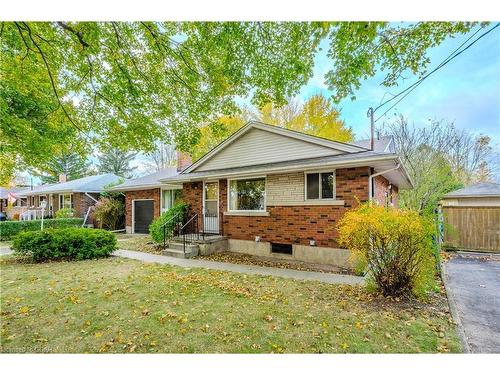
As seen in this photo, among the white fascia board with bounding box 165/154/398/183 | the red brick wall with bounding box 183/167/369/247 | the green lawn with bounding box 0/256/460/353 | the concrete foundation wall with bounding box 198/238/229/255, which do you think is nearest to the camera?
the green lawn with bounding box 0/256/460/353

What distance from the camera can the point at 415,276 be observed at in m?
4.51

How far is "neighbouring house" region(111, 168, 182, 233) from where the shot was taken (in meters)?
14.7

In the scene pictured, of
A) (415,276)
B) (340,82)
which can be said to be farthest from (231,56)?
(415,276)

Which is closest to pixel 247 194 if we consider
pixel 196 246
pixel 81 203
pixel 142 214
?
pixel 196 246

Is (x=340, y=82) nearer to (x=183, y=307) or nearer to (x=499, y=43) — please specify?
(x=499, y=43)

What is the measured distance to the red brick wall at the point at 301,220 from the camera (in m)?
7.01

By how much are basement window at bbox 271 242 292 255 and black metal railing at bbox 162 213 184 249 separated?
13.7 ft

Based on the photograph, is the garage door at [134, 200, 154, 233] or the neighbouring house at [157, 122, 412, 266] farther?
the garage door at [134, 200, 154, 233]

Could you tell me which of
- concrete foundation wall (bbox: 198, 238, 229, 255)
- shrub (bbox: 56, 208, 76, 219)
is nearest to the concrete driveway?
concrete foundation wall (bbox: 198, 238, 229, 255)

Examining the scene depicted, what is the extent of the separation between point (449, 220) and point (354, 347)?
9.09 meters

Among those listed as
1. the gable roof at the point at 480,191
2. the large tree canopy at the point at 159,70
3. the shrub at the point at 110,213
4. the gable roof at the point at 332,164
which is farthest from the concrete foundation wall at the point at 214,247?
the shrub at the point at 110,213

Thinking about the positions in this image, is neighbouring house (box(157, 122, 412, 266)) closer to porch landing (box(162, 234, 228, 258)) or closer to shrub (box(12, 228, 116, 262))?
porch landing (box(162, 234, 228, 258))

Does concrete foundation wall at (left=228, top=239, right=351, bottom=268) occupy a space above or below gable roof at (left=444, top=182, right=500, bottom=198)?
below

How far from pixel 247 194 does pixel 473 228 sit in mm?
8138
